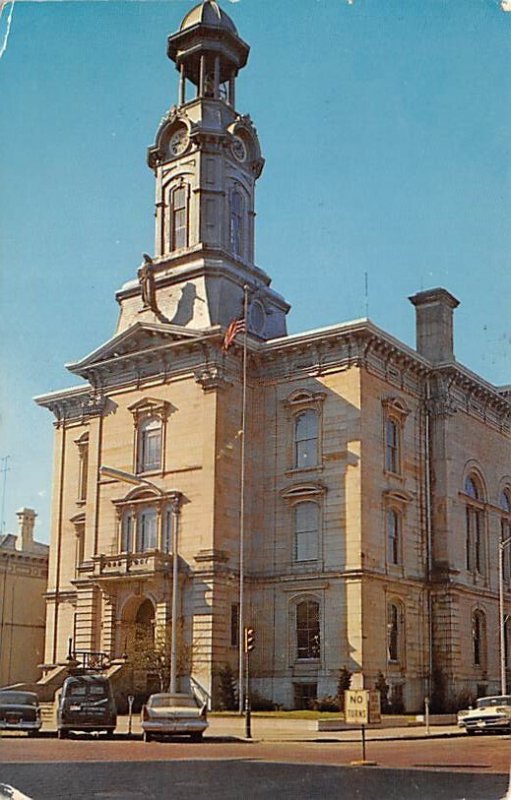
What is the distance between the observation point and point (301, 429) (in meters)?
41.6

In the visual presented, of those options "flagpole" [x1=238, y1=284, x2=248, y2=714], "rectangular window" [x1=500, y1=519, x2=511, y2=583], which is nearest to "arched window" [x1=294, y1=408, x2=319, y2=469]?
"flagpole" [x1=238, y1=284, x2=248, y2=714]

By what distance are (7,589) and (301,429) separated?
16831mm

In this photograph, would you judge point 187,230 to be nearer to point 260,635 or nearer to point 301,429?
point 301,429

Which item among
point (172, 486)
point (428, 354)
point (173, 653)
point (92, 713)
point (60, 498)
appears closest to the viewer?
point (92, 713)

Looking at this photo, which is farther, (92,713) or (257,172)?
(257,172)

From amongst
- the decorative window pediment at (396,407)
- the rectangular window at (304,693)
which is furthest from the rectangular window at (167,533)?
the decorative window pediment at (396,407)

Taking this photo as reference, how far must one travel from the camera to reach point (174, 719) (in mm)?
25750

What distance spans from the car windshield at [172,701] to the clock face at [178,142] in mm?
25422

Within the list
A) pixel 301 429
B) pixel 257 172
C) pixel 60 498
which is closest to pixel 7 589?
pixel 60 498

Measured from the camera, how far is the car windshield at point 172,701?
2631 centimetres

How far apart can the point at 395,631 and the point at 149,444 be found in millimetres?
11046

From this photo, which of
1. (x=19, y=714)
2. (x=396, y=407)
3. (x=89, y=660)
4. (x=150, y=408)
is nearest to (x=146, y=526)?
(x=150, y=408)

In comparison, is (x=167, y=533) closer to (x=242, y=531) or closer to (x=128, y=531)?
(x=128, y=531)

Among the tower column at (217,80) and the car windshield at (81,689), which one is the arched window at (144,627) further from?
the tower column at (217,80)
